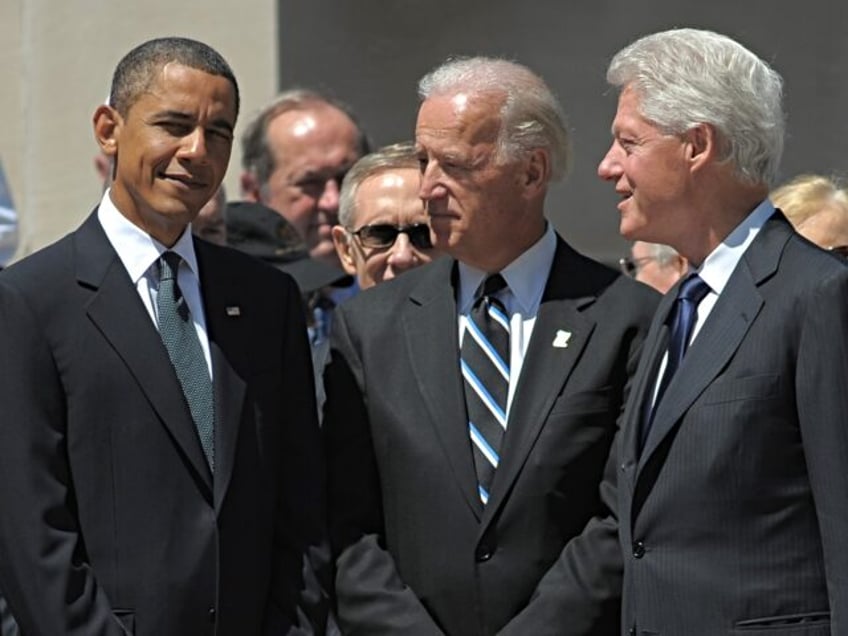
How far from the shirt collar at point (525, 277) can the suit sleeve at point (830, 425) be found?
1001mm

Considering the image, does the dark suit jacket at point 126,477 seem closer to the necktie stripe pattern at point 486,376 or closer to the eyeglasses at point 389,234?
the necktie stripe pattern at point 486,376

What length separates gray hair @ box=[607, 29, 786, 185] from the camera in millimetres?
4605

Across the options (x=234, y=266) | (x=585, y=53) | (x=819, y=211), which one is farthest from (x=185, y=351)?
(x=585, y=53)

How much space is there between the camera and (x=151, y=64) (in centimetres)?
485

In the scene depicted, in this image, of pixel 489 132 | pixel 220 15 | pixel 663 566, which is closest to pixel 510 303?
pixel 489 132

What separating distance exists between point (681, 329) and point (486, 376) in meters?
0.59

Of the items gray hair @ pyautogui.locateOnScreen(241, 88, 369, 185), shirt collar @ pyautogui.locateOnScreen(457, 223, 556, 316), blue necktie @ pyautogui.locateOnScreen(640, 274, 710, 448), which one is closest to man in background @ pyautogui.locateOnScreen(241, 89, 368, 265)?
gray hair @ pyautogui.locateOnScreen(241, 88, 369, 185)

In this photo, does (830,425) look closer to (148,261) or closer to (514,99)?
(514,99)

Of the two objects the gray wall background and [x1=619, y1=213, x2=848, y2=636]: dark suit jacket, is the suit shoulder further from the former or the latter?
the gray wall background

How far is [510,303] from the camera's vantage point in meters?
5.15

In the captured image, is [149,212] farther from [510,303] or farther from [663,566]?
[663,566]

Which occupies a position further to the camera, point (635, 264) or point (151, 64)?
point (635, 264)

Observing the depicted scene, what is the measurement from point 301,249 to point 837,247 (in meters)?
1.86

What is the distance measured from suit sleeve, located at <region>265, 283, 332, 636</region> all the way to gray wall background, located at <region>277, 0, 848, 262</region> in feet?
13.8
